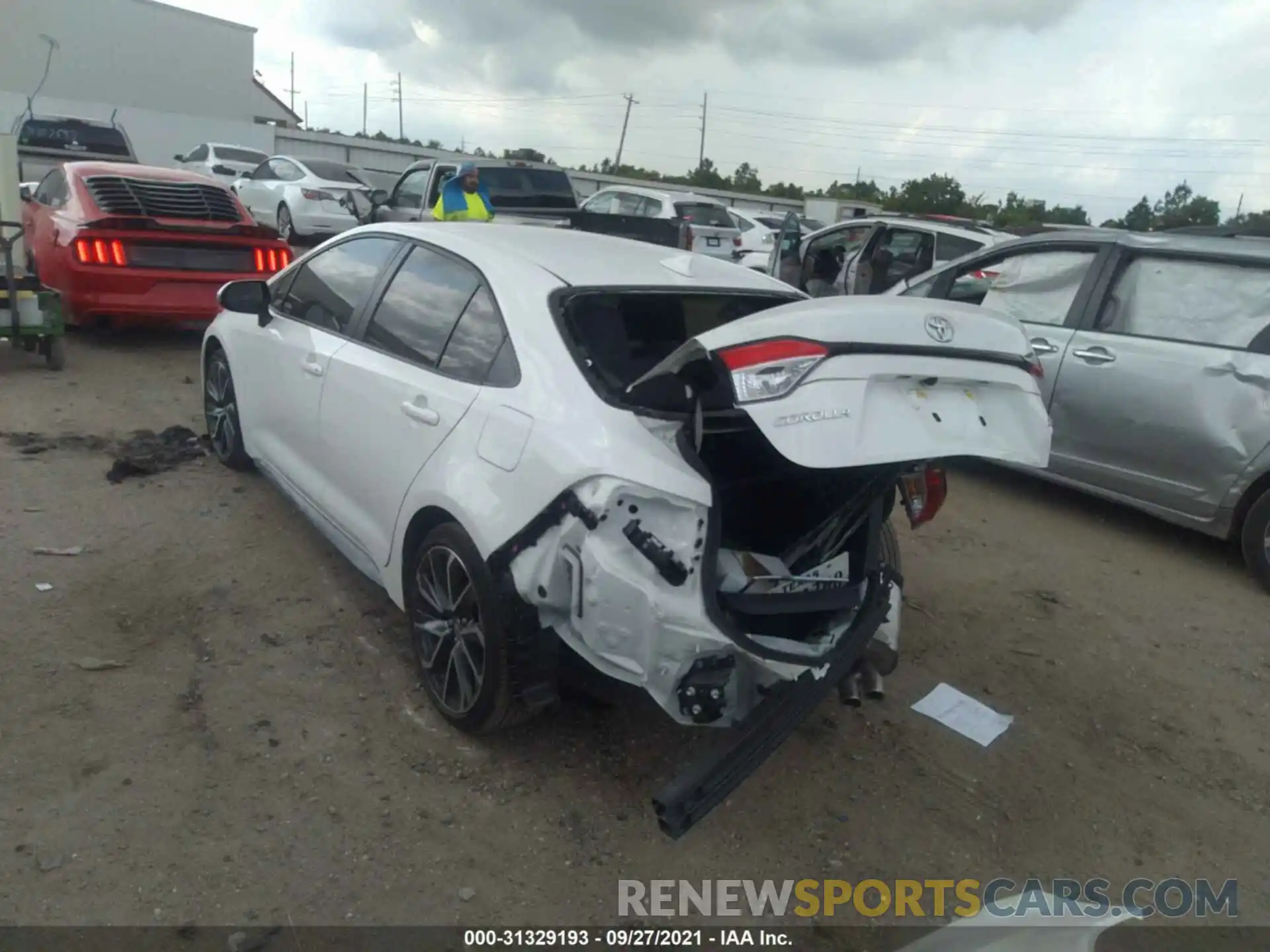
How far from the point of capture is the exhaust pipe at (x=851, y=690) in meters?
3.07

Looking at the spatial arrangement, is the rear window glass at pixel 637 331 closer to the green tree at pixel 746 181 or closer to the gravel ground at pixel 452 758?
the gravel ground at pixel 452 758

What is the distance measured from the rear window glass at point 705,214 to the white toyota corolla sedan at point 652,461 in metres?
11.2

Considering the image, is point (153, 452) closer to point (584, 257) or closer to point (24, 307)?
point (24, 307)

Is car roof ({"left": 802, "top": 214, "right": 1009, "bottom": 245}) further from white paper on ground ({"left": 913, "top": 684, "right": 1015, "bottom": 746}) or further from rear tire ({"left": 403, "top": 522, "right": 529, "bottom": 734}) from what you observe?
rear tire ({"left": 403, "top": 522, "right": 529, "bottom": 734})

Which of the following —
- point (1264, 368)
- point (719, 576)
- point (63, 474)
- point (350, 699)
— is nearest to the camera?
point (719, 576)

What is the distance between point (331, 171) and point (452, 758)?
1596 centimetres

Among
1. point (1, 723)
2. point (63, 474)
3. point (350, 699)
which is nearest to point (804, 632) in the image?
point (350, 699)

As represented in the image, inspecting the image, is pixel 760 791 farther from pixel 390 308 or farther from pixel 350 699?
pixel 390 308

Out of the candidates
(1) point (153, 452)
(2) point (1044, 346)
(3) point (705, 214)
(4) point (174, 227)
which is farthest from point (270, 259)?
(3) point (705, 214)

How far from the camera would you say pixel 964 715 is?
372 centimetres

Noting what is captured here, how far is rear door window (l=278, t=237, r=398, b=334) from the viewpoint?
13.2ft

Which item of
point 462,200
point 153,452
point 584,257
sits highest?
point 462,200

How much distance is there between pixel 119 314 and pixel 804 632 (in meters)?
6.68

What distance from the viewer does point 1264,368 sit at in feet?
16.0
